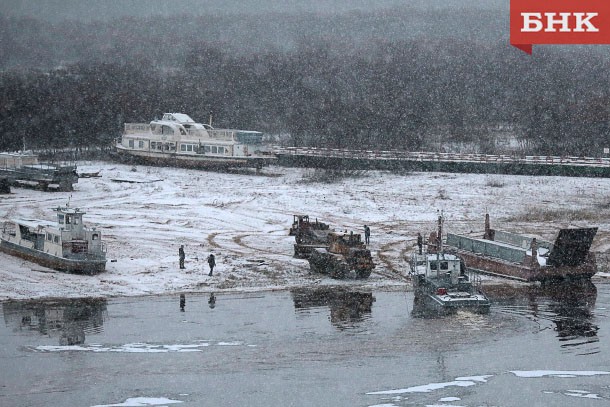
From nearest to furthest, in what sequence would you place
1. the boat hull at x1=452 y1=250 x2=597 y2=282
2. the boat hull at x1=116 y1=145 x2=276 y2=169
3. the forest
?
the boat hull at x1=452 y1=250 x2=597 y2=282, the boat hull at x1=116 y1=145 x2=276 y2=169, the forest

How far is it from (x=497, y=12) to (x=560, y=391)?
175072mm

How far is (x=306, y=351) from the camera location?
2742cm

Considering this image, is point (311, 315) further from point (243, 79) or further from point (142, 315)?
point (243, 79)

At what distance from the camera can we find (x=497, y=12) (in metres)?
191

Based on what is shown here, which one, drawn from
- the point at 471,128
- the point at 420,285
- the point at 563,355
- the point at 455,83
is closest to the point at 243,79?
the point at 455,83

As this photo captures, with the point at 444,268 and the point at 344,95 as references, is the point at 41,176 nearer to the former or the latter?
the point at 444,268

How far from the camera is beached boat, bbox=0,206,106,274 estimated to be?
121ft

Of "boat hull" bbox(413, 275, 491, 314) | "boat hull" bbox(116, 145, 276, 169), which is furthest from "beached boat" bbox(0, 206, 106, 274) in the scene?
"boat hull" bbox(116, 145, 276, 169)

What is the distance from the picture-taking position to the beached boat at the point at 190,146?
70.1 metres

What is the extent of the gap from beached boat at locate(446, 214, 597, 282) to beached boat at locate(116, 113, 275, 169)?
1242 inches

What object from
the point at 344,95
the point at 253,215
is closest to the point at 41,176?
the point at 253,215

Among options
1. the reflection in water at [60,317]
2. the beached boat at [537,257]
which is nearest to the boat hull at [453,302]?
the beached boat at [537,257]

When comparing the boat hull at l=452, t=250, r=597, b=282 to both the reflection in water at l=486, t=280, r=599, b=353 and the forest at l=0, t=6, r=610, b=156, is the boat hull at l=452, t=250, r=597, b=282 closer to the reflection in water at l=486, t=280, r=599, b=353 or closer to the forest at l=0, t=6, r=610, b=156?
the reflection in water at l=486, t=280, r=599, b=353

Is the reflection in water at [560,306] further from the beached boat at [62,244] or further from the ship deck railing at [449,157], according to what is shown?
the ship deck railing at [449,157]
